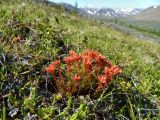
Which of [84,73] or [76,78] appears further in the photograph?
[84,73]

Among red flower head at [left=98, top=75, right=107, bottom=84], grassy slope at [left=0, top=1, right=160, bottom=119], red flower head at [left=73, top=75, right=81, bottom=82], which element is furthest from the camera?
red flower head at [left=98, top=75, right=107, bottom=84]

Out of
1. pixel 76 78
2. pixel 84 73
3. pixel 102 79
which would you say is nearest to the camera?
pixel 76 78

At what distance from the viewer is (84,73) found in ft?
16.8

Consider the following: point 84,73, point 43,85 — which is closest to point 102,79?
point 84,73

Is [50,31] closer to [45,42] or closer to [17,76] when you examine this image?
[45,42]

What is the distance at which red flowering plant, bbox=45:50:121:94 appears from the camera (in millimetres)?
4949

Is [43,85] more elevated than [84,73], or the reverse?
[84,73]

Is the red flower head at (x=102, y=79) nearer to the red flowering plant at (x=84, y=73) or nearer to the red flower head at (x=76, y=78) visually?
the red flowering plant at (x=84, y=73)

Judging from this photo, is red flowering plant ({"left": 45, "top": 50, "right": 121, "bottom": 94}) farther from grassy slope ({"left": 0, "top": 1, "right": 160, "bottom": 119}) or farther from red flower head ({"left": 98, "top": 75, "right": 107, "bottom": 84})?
grassy slope ({"left": 0, "top": 1, "right": 160, "bottom": 119})

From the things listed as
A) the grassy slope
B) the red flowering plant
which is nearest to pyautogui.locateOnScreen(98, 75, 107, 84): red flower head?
the red flowering plant

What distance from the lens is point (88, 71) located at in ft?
16.6

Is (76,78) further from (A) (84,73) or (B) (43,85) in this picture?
(B) (43,85)

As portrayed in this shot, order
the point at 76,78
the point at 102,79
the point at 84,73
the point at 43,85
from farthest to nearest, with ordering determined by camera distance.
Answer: the point at 43,85
the point at 84,73
the point at 102,79
the point at 76,78

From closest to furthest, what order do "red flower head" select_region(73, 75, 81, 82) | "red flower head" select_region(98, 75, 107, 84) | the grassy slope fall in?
the grassy slope
"red flower head" select_region(73, 75, 81, 82)
"red flower head" select_region(98, 75, 107, 84)
